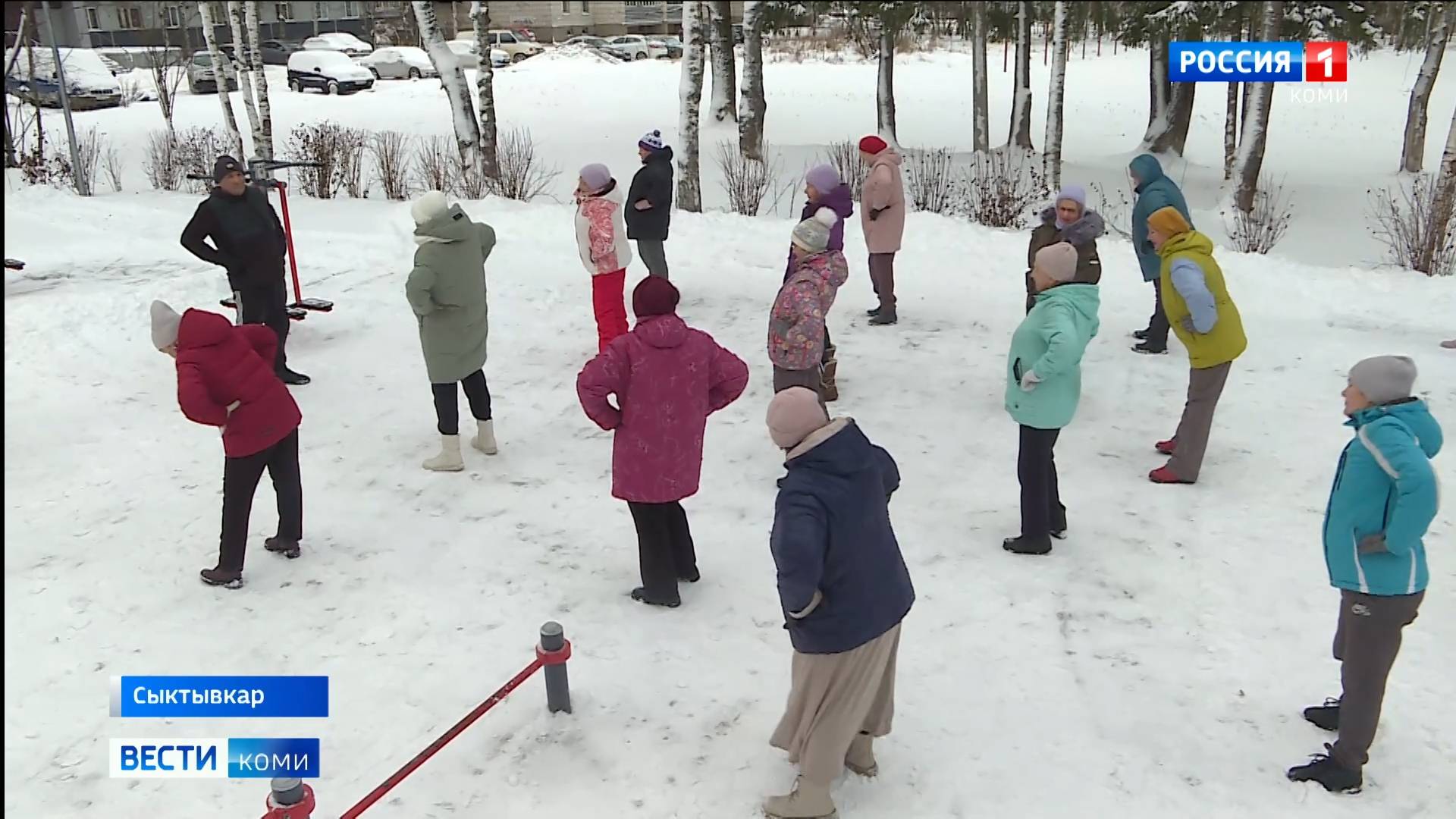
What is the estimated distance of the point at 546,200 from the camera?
585 inches

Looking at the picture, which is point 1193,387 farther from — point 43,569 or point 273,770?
point 43,569

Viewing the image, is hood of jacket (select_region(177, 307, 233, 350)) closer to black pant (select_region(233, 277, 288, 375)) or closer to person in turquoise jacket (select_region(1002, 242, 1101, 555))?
black pant (select_region(233, 277, 288, 375))

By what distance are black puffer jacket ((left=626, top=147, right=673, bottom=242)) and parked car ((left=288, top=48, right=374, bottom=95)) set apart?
78.2 feet

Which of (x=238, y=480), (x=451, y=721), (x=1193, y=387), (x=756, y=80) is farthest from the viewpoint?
(x=756, y=80)

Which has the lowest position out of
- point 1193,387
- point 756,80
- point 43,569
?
point 43,569

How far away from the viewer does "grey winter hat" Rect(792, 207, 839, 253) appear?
6.02 meters

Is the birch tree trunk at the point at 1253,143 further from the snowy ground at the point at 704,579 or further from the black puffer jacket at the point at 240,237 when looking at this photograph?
the black puffer jacket at the point at 240,237

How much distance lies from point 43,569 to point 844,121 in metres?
21.5

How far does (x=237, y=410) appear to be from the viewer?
489 centimetres

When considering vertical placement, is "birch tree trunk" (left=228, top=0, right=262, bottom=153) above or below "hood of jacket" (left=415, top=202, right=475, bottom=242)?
above

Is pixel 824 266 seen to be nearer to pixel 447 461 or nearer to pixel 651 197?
pixel 447 461

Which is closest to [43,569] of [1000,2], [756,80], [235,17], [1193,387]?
[1193,387]

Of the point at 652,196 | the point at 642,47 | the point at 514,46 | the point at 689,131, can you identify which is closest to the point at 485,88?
the point at 689,131

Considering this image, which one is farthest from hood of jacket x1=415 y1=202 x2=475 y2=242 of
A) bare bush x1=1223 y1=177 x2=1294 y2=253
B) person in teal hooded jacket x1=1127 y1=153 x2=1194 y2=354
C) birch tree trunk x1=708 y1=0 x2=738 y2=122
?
birch tree trunk x1=708 y1=0 x2=738 y2=122
